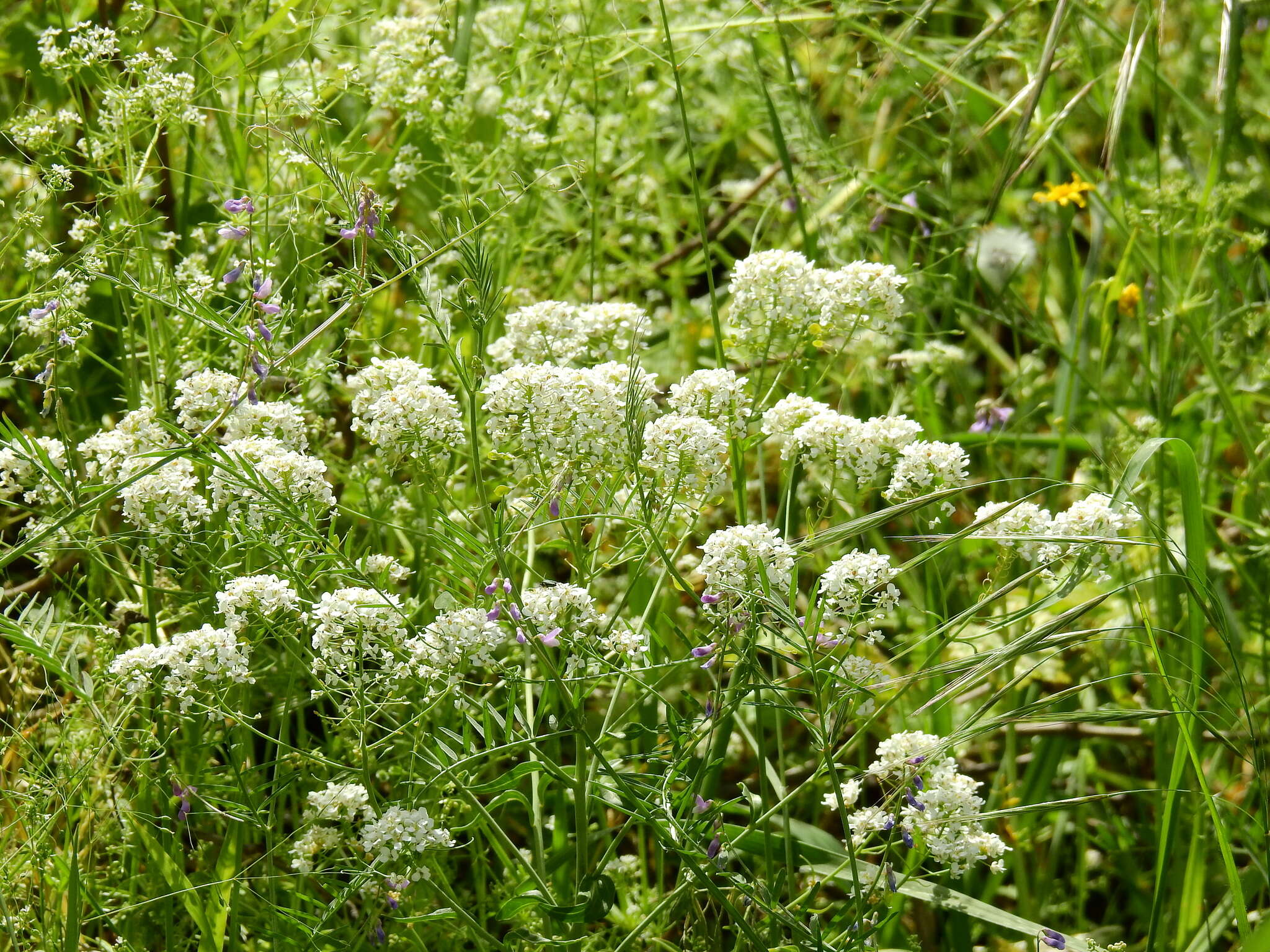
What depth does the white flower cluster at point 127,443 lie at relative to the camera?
180 cm

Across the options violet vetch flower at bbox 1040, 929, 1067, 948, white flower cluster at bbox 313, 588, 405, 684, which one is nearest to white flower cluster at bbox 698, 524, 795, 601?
white flower cluster at bbox 313, 588, 405, 684

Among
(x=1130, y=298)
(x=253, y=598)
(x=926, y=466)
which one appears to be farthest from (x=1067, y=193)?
(x=253, y=598)

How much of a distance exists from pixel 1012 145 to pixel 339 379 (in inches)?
44.7

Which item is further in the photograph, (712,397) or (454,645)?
(712,397)

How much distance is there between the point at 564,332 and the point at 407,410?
0.39 m

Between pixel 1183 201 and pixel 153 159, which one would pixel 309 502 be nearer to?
pixel 153 159

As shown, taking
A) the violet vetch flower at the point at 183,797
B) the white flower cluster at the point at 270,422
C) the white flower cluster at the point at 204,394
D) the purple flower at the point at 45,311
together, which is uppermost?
the purple flower at the point at 45,311

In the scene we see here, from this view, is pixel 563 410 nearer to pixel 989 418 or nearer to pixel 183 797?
pixel 183 797

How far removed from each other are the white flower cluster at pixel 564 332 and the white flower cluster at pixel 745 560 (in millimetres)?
470

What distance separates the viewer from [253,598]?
1.60 m

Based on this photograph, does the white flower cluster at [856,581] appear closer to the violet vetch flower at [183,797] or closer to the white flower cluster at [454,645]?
the white flower cluster at [454,645]

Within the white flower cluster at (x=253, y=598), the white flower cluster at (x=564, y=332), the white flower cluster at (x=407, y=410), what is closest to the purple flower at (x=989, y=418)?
the white flower cluster at (x=564, y=332)

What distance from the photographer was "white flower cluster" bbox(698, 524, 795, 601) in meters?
1.55

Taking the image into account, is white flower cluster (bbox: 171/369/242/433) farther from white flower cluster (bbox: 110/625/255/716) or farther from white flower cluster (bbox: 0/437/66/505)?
white flower cluster (bbox: 110/625/255/716)
